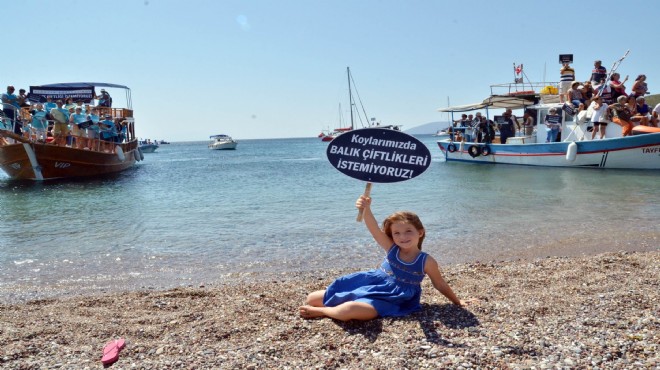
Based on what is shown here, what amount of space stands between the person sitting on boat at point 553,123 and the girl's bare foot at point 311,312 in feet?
75.9

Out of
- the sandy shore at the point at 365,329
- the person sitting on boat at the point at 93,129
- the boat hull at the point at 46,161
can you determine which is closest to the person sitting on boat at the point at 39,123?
the boat hull at the point at 46,161

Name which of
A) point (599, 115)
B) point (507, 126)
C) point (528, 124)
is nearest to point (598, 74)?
point (599, 115)

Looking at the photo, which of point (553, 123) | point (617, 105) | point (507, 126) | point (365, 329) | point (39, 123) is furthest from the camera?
point (507, 126)

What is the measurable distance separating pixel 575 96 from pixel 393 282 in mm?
22275

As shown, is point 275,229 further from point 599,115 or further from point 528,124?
point 528,124

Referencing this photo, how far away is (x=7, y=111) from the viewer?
22.9m

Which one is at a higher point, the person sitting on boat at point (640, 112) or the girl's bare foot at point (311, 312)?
the person sitting on boat at point (640, 112)

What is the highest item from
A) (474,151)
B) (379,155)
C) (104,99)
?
(104,99)

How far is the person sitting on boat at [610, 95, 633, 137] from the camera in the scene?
21.0 m

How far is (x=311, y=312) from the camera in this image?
445 centimetres

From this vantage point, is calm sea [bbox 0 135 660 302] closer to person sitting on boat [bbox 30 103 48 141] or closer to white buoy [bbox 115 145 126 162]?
person sitting on boat [bbox 30 103 48 141]

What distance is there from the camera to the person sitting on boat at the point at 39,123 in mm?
23266

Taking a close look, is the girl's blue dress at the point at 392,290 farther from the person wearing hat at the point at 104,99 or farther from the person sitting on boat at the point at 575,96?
the person wearing hat at the point at 104,99

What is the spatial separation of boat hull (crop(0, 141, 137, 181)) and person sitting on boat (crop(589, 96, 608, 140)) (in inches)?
951
